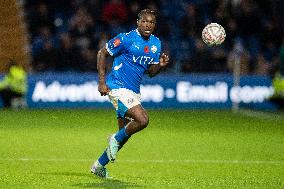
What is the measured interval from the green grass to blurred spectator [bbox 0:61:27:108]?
1204mm

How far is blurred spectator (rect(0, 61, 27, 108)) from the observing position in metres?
22.5

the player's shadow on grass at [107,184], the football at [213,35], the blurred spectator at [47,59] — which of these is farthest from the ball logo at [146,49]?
the blurred spectator at [47,59]

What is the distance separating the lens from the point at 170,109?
74.9ft

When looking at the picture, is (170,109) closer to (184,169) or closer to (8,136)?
(8,136)

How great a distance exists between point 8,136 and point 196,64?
10011 millimetres

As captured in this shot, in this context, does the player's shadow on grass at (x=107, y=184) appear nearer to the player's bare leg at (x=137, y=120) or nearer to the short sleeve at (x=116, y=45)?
the player's bare leg at (x=137, y=120)

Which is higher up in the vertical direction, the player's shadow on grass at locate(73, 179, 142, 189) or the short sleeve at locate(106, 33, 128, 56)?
the short sleeve at locate(106, 33, 128, 56)

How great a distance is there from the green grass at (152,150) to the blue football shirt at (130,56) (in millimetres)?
1227

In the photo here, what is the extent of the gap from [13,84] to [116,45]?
12267 millimetres

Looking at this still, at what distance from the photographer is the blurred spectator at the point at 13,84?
73.7ft

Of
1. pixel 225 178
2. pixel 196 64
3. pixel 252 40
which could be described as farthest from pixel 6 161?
pixel 252 40

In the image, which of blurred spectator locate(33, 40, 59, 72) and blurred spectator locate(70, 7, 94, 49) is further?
blurred spectator locate(70, 7, 94, 49)

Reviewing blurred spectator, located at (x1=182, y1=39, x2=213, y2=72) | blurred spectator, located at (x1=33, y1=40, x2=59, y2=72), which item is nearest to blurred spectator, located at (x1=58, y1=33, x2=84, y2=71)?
blurred spectator, located at (x1=33, y1=40, x2=59, y2=72)

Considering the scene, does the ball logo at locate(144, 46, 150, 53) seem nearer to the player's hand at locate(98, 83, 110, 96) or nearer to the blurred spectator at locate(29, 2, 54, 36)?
the player's hand at locate(98, 83, 110, 96)
